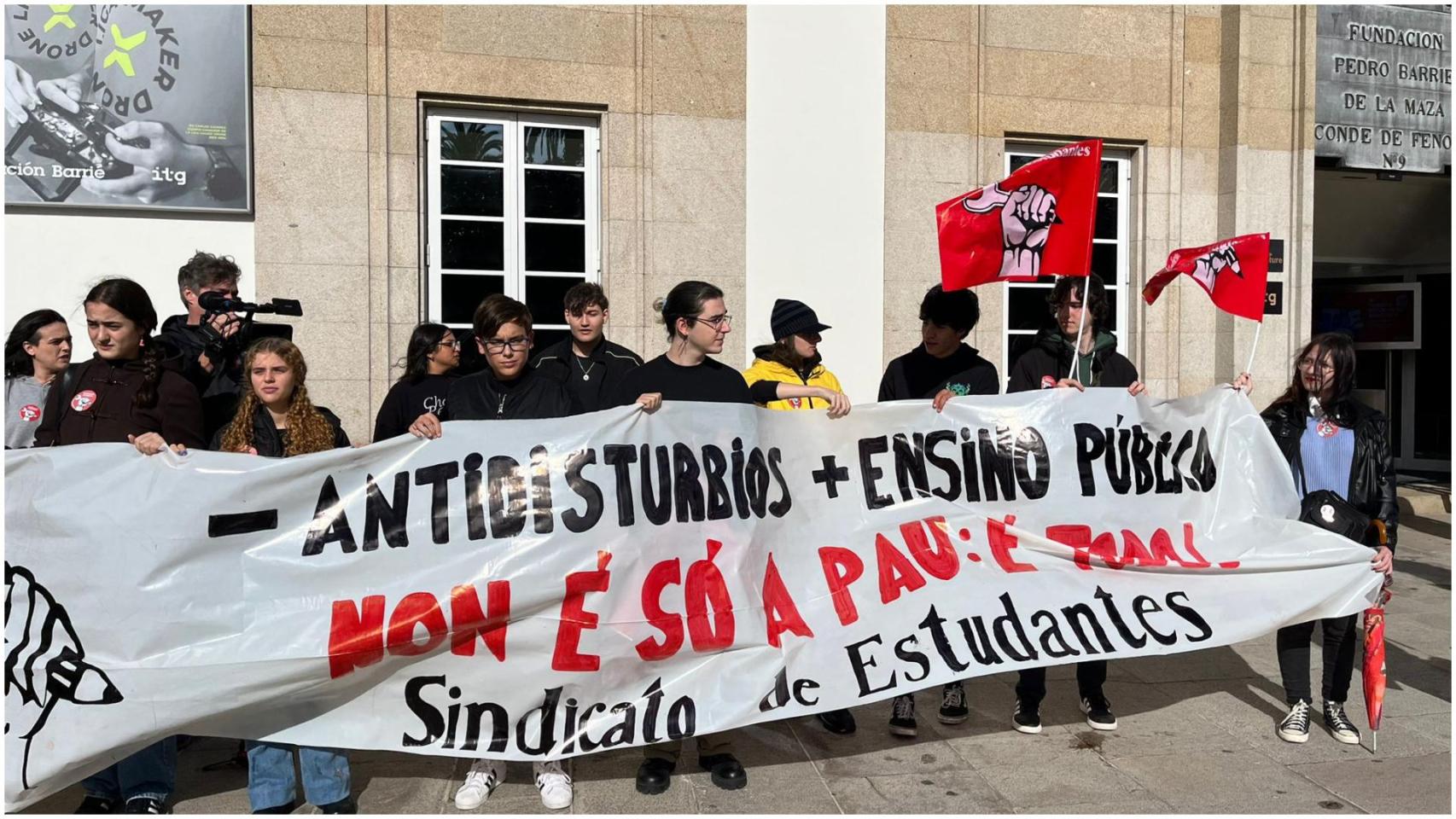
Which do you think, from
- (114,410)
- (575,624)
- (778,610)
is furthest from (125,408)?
(778,610)

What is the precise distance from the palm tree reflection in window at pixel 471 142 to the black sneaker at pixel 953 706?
5803 millimetres

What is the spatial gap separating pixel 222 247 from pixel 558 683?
220 inches

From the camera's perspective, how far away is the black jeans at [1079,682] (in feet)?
16.5

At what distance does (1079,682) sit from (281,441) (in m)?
3.72

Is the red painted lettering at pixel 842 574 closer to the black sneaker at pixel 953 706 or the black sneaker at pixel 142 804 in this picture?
the black sneaker at pixel 953 706

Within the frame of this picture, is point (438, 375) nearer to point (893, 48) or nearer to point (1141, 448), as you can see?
point (1141, 448)

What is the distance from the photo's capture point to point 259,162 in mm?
8180

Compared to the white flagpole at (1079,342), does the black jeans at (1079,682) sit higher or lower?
lower

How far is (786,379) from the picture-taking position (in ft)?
17.0

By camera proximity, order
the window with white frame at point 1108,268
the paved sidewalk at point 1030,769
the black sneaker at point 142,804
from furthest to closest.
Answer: the window with white frame at point 1108,268
the paved sidewalk at point 1030,769
the black sneaker at point 142,804

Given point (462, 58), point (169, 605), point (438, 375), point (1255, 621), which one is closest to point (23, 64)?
point (462, 58)

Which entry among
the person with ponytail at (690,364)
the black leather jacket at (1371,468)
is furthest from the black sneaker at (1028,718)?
the person with ponytail at (690,364)

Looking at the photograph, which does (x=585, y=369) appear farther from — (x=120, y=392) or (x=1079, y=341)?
(x=1079, y=341)

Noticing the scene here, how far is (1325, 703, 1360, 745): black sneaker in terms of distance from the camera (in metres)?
4.87
